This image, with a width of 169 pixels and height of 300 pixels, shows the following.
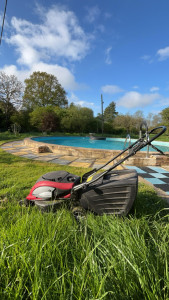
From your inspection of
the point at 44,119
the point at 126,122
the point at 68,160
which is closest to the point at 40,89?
the point at 44,119

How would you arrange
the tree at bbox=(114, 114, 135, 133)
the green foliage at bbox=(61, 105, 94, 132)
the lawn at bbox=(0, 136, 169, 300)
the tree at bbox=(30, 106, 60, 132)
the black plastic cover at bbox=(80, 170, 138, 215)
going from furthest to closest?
the tree at bbox=(114, 114, 135, 133) < the green foliage at bbox=(61, 105, 94, 132) < the tree at bbox=(30, 106, 60, 132) < the black plastic cover at bbox=(80, 170, 138, 215) < the lawn at bbox=(0, 136, 169, 300)

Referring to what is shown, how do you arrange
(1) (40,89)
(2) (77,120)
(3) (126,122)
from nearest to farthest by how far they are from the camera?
(2) (77,120) < (3) (126,122) < (1) (40,89)

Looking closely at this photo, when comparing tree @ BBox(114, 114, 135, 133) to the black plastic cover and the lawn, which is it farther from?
the lawn

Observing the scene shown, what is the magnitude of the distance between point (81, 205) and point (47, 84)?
3040 centimetres

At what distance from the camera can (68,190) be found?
1.66 metres

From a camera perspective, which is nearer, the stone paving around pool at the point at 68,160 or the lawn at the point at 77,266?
the lawn at the point at 77,266

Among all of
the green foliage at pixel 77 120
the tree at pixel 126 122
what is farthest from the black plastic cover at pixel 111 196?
the tree at pixel 126 122

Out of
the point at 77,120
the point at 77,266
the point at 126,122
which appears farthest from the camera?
the point at 126,122

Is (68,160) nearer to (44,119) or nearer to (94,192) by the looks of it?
(94,192)

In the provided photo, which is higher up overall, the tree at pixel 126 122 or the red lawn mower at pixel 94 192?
the tree at pixel 126 122

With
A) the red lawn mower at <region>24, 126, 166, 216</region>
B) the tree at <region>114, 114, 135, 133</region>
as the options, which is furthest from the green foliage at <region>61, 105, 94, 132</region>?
the red lawn mower at <region>24, 126, 166, 216</region>

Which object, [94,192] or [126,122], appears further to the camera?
[126,122]

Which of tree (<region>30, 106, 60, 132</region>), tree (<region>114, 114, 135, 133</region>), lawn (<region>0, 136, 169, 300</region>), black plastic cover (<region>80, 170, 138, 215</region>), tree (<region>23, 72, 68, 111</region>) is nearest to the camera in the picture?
lawn (<region>0, 136, 169, 300</region>)

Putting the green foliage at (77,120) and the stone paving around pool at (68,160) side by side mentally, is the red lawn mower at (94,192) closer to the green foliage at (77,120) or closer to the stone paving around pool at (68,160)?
the stone paving around pool at (68,160)
